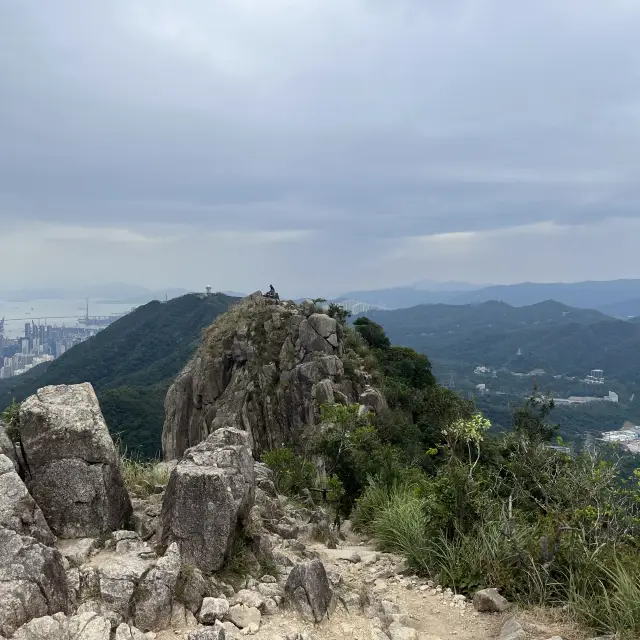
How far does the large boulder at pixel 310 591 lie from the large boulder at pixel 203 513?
33.3 inches

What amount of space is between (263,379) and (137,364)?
73.3 m

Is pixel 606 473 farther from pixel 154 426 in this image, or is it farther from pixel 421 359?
pixel 154 426

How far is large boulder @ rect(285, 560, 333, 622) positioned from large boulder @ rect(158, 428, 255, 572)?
33.3 inches

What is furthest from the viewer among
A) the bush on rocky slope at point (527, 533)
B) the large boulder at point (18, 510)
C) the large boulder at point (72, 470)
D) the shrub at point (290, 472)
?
the shrub at point (290, 472)

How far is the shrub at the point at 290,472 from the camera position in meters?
10.6

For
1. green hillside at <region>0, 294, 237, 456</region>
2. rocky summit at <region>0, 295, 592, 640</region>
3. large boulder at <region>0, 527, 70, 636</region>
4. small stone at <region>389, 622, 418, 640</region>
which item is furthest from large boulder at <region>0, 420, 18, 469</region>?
green hillside at <region>0, 294, 237, 456</region>

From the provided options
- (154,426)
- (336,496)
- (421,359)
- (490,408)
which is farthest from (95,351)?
(336,496)

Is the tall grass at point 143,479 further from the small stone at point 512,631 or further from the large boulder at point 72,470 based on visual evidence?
the small stone at point 512,631

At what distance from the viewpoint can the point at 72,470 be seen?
20.2 feet

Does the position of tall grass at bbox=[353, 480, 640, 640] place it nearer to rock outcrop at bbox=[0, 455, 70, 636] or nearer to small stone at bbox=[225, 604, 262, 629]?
small stone at bbox=[225, 604, 262, 629]

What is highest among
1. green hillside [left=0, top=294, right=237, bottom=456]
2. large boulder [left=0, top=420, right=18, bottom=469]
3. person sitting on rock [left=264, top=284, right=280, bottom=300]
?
person sitting on rock [left=264, top=284, right=280, bottom=300]

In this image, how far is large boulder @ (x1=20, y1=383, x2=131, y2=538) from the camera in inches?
238

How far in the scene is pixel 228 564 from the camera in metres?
5.73

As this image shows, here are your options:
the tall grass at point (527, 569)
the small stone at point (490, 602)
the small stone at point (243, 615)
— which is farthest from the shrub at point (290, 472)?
the small stone at point (243, 615)
